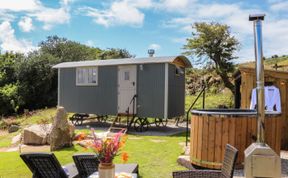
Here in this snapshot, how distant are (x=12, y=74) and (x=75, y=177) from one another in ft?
65.9

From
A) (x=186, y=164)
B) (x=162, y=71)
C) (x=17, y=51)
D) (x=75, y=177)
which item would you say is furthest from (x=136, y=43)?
(x=75, y=177)

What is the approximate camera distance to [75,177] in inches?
183

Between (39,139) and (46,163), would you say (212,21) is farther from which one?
(46,163)

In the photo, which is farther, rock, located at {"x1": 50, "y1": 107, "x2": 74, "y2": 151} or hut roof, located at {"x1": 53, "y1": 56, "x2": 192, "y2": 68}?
hut roof, located at {"x1": 53, "y1": 56, "x2": 192, "y2": 68}

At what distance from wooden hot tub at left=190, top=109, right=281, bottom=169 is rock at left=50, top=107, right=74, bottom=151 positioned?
3935mm

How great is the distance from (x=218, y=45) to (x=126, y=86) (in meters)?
6.89

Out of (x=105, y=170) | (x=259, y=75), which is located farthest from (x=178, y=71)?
(x=105, y=170)

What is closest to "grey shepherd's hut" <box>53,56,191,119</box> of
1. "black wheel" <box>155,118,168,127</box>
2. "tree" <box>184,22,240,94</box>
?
"black wheel" <box>155,118,168,127</box>

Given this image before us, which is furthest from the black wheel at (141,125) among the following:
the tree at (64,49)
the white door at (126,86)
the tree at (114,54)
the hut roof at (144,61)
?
the tree at (114,54)

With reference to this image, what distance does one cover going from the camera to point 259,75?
4.32m

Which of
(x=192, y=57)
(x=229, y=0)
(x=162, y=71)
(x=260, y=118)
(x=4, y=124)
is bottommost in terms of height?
(x=4, y=124)

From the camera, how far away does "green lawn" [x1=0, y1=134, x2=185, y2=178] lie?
6619 mm

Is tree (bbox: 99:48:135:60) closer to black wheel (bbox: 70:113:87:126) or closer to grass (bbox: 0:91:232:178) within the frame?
black wheel (bbox: 70:113:87:126)

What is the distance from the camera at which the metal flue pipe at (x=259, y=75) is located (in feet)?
13.9
